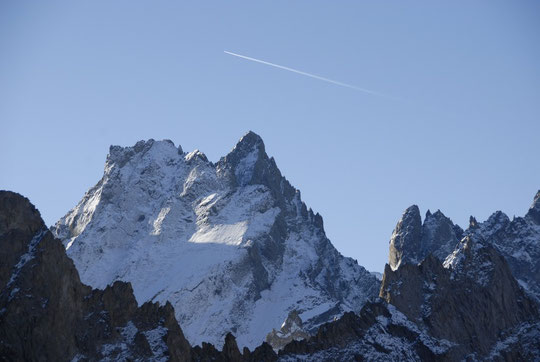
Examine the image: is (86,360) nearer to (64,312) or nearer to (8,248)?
(64,312)

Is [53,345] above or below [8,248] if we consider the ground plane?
below

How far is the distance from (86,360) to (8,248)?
20.9 metres

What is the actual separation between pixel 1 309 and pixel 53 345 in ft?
31.9

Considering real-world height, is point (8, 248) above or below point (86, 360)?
above

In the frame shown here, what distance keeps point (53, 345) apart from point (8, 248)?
671 inches

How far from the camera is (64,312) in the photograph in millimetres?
199750

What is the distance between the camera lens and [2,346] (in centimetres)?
18775

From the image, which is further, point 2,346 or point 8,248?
point 8,248

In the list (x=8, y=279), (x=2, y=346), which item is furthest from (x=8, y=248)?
(x=2, y=346)

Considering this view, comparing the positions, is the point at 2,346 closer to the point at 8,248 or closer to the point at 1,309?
the point at 1,309

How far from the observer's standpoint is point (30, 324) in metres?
192

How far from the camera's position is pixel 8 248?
19988cm

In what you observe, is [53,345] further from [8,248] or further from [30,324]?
[8,248]

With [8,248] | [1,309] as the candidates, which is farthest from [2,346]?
[8,248]
